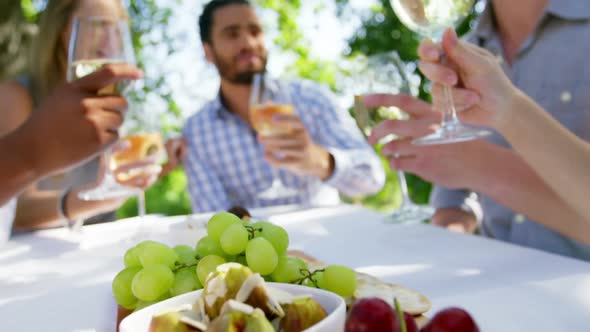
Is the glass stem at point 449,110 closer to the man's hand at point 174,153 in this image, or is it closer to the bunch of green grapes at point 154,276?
the bunch of green grapes at point 154,276

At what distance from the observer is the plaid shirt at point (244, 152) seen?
2.63 m

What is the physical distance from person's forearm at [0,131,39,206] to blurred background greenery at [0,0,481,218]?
185 inches

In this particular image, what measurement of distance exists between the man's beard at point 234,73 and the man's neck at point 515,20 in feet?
4.63

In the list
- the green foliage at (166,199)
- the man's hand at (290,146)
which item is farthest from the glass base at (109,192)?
the green foliage at (166,199)

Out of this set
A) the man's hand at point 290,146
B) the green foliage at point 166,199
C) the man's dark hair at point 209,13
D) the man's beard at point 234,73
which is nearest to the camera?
the man's hand at point 290,146

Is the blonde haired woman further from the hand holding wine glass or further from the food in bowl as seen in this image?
the food in bowl

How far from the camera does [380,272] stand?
96 cm

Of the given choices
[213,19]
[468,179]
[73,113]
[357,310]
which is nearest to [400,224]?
[468,179]

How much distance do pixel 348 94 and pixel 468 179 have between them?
399mm

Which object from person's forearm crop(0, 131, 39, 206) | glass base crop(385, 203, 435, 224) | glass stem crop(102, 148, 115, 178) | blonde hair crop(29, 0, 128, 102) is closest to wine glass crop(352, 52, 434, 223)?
glass base crop(385, 203, 435, 224)

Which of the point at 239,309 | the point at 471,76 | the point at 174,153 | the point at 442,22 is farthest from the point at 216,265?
the point at 174,153

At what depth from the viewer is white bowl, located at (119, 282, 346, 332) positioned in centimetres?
44

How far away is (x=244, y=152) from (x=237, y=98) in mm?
325

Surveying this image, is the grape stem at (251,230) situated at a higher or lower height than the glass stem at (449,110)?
lower
